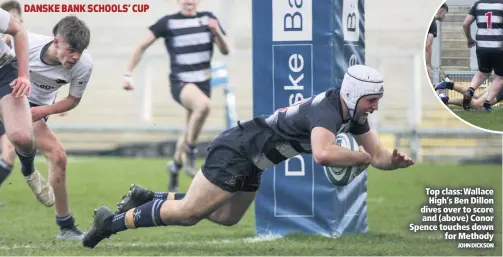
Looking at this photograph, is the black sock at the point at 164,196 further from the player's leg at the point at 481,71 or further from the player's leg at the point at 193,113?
the player's leg at the point at 193,113

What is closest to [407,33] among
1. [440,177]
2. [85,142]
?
[440,177]

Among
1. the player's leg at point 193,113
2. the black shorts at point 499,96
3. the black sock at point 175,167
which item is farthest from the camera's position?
the black sock at point 175,167

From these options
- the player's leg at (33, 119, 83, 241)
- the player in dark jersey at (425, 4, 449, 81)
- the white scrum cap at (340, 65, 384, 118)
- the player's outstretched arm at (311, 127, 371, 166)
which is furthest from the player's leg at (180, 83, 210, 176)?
the player's outstretched arm at (311, 127, 371, 166)

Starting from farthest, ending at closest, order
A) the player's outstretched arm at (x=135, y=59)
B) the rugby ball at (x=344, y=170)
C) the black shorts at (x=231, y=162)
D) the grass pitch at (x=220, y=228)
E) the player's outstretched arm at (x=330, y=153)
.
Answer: the player's outstretched arm at (x=135, y=59)
the grass pitch at (x=220, y=228)
the black shorts at (x=231, y=162)
the rugby ball at (x=344, y=170)
the player's outstretched arm at (x=330, y=153)

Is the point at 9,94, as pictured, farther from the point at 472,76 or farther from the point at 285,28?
the point at 472,76

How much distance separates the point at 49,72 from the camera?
941cm

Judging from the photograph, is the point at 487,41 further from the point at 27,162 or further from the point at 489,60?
the point at 27,162

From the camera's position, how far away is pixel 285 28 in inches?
362

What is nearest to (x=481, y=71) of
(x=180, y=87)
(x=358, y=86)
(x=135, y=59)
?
(x=358, y=86)

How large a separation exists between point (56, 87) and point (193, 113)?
349cm

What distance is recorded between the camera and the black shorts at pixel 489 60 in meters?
8.93

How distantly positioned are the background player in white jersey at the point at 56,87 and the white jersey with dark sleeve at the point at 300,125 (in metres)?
1.60

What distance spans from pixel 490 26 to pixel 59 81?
314 centimetres

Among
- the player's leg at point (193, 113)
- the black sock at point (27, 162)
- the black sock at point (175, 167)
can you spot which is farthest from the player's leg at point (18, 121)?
the black sock at point (175, 167)
